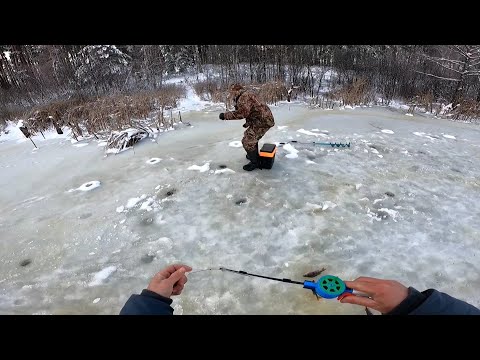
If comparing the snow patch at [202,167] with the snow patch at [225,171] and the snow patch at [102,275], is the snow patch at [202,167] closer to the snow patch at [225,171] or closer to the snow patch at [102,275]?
the snow patch at [225,171]

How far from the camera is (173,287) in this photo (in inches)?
57.0

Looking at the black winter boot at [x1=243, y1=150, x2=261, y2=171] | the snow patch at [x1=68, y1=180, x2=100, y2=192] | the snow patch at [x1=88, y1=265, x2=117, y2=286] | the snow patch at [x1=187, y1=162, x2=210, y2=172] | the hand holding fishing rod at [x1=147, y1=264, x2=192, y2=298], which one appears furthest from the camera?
the snow patch at [x1=187, y1=162, x2=210, y2=172]

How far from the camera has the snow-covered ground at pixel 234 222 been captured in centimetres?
312

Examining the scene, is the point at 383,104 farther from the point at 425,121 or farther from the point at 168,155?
the point at 168,155

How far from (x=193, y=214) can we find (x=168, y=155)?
8.08 ft

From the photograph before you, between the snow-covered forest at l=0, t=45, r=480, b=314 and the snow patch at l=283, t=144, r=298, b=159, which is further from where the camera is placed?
the snow patch at l=283, t=144, r=298, b=159

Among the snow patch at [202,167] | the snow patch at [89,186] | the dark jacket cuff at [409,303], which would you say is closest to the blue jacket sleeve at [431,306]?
the dark jacket cuff at [409,303]

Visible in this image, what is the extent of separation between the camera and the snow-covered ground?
3.12 meters

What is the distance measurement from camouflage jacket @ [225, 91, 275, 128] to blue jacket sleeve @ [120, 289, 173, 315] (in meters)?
4.10

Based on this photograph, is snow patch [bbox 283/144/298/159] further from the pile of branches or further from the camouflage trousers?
the pile of branches

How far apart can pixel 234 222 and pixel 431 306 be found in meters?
3.07

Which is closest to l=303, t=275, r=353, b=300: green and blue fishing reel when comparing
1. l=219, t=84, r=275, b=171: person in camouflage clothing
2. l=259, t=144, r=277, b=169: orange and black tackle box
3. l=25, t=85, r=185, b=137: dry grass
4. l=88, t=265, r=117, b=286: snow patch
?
l=88, t=265, r=117, b=286: snow patch

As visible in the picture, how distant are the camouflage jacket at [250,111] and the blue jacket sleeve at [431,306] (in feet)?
13.8

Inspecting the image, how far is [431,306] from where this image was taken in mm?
1130
